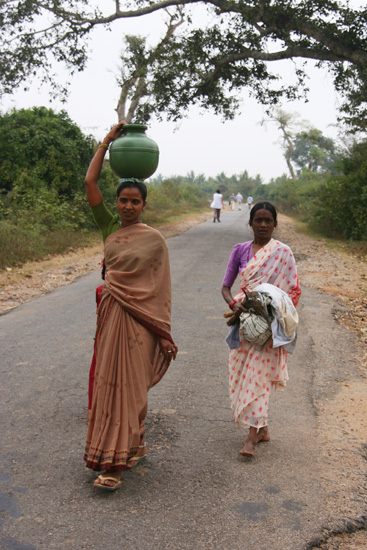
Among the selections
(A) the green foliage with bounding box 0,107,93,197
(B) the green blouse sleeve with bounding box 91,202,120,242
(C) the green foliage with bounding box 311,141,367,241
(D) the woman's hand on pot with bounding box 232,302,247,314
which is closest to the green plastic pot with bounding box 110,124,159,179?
(B) the green blouse sleeve with bounding box 91,202,120,242

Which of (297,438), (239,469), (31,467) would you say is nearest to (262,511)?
(239,469)

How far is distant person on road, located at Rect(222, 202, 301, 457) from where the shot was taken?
3887 mm

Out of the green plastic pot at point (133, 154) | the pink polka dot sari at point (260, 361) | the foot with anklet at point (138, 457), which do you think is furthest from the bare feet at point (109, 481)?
the green plastic pot at point (133, 154)

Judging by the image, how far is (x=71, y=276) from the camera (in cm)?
1108

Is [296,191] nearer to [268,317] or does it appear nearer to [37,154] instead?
[37,154]

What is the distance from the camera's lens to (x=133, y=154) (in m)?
3.54

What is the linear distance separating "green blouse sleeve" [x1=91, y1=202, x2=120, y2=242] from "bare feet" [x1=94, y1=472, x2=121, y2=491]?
143 centimetres

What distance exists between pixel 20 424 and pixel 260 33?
1349 cm

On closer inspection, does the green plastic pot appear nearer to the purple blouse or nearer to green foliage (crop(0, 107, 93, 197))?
the purple blouse

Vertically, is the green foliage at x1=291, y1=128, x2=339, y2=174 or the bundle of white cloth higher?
the green foliage at x1=291, y1=128, x2=339, y2=174

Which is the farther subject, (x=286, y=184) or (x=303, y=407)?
(x=286, y=184)

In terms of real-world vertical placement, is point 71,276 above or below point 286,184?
below

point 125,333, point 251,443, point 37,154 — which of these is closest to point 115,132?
point 125,333

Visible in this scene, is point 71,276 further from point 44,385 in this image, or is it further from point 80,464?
point 80,464
